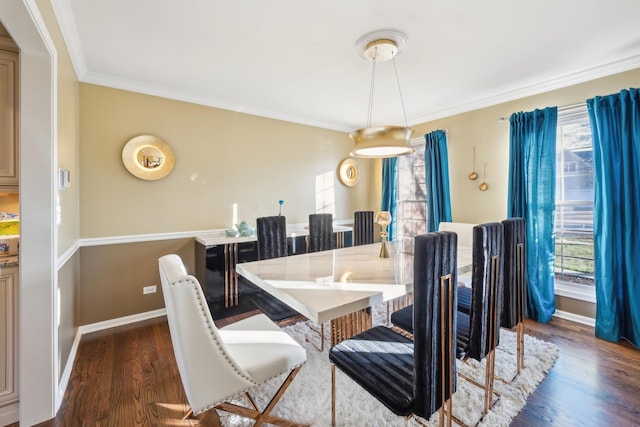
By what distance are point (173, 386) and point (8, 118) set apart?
6.38 ft

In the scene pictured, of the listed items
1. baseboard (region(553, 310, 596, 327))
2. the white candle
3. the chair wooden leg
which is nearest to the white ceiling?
the white candle

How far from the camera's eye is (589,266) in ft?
9.37

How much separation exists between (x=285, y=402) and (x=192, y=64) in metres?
2.79

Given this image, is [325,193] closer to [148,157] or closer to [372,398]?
[148,157]

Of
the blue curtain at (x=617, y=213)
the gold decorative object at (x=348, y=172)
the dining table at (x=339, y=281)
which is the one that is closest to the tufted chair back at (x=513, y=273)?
the dining table at (x=339, y=281)

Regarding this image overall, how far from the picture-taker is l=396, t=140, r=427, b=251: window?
167 inches

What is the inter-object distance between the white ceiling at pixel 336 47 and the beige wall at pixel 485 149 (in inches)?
4.7

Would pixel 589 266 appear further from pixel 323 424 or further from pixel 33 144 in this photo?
pixel 33 144

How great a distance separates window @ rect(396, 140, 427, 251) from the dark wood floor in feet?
6.68

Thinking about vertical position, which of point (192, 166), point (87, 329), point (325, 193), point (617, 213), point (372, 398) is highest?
point (192, 166)

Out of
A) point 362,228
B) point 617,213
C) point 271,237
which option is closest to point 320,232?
point 362,228

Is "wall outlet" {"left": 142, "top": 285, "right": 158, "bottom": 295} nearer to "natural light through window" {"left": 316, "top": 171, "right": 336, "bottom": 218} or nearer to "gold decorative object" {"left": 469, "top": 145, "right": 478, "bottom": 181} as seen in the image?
"natural light through window" {"left": 316, "top": 171, "right": 336, "bottom": 218}

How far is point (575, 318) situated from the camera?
2891 mm

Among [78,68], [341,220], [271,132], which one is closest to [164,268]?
[78,68]
